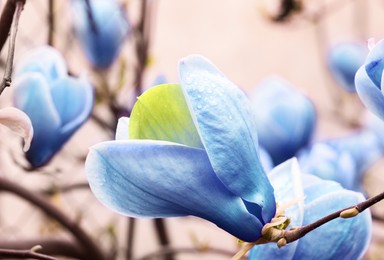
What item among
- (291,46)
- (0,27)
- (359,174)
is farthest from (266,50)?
(0,27)

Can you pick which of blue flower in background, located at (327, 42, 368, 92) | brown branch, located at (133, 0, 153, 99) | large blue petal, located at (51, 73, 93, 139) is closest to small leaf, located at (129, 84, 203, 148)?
large blue petal, located at (51, 73, 93, 139)

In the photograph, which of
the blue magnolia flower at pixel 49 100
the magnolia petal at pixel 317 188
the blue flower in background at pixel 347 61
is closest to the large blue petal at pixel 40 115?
the blue magnolia flower at pixel 49 100

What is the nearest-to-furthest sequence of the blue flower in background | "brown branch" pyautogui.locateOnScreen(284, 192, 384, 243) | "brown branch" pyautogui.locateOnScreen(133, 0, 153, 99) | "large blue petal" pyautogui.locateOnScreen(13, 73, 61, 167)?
1. "brown branch" pyautogui.locateOnScreen(284, 192, 384, 243)
2. "large blue petal" pyautogui.locateOnScreen(13, 73, 61, 167)
3. "brown branch" pyautogui.locateOnScreen(133, 0, 153, 99)
4. the blue flower in background

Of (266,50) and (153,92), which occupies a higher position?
(153,92)

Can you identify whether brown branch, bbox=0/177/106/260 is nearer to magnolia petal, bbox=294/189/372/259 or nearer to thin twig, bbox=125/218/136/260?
thin twig, bbox=125/218/136/260

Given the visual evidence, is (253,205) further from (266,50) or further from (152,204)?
(266,50)

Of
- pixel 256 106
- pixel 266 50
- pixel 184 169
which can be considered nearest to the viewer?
pixel 184 169

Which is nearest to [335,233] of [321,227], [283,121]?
[321,227]
